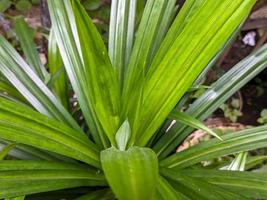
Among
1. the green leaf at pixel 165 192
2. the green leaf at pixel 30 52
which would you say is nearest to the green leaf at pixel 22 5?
the green leaf at pixel 30 52

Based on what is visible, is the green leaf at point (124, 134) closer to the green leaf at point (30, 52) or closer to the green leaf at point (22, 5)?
the green leaf at point (30, 52)

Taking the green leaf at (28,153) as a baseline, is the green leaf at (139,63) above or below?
above

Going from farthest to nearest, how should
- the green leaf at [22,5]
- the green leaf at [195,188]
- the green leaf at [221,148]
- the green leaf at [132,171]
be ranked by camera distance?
1. the green leaf at [22,5]
2. the green leaf at [221,148]
3. the green leaf at [195,188]
4. the green leaf at [132,171]

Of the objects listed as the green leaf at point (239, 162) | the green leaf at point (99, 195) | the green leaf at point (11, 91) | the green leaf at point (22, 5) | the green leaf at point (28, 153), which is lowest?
the green leaf at point (99, 195)

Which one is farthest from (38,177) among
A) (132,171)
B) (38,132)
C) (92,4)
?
(92,4)

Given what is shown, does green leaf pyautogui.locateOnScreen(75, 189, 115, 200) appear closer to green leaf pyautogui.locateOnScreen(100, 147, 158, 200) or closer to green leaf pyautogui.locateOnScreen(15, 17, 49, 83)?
green leaf pyautogui.locateOnScreen(100, 147, 158, 200)

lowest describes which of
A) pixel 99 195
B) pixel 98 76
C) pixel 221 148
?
pixel 99 195

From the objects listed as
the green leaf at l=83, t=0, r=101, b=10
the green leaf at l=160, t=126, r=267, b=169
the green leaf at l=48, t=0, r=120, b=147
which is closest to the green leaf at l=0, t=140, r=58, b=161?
the green leaf at l=48, t=0, r=120, b=147

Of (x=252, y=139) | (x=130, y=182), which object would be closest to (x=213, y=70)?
(x=252, y=139)

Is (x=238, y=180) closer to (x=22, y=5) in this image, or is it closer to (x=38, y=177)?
(x=38, y=177)
